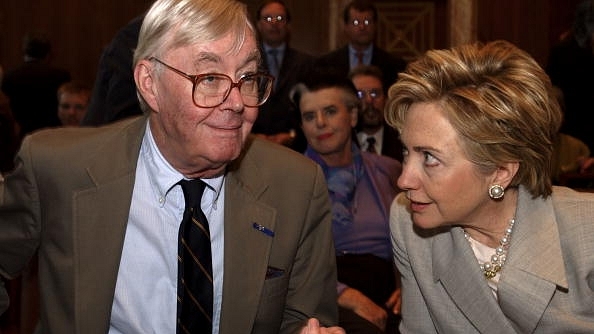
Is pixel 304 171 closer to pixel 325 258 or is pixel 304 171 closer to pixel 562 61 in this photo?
pixel 325 258

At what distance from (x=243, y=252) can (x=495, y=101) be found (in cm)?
76

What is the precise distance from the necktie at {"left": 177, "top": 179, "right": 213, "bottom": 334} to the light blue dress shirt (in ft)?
0.15

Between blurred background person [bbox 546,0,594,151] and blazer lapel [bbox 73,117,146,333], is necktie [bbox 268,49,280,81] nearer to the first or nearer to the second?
blurred background person [bbox 546,0,594,151]

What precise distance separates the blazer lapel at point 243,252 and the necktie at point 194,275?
0.18ft

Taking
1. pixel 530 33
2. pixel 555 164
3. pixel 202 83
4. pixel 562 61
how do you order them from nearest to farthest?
pixel 202 83
pixel 555 164
pixel 562 61
pixel 530 33

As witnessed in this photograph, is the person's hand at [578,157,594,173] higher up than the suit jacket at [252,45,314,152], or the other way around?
the suit jacket at [252,45,314,152]

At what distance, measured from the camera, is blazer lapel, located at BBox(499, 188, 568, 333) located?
2439 mm

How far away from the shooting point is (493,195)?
97.7 inches

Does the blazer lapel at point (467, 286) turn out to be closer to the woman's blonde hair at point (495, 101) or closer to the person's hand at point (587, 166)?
the woman's blonde hair at point (495, 101)

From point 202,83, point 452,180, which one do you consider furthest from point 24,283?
point 452,180

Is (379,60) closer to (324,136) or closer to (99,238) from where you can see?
(324,136)

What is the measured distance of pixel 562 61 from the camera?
6535 mm

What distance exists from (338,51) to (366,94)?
5.04ft

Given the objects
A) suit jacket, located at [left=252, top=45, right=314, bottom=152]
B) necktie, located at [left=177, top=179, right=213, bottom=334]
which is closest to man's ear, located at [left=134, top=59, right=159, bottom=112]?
necktie, located at [left=177, top=179, right=213, bottom=334]
